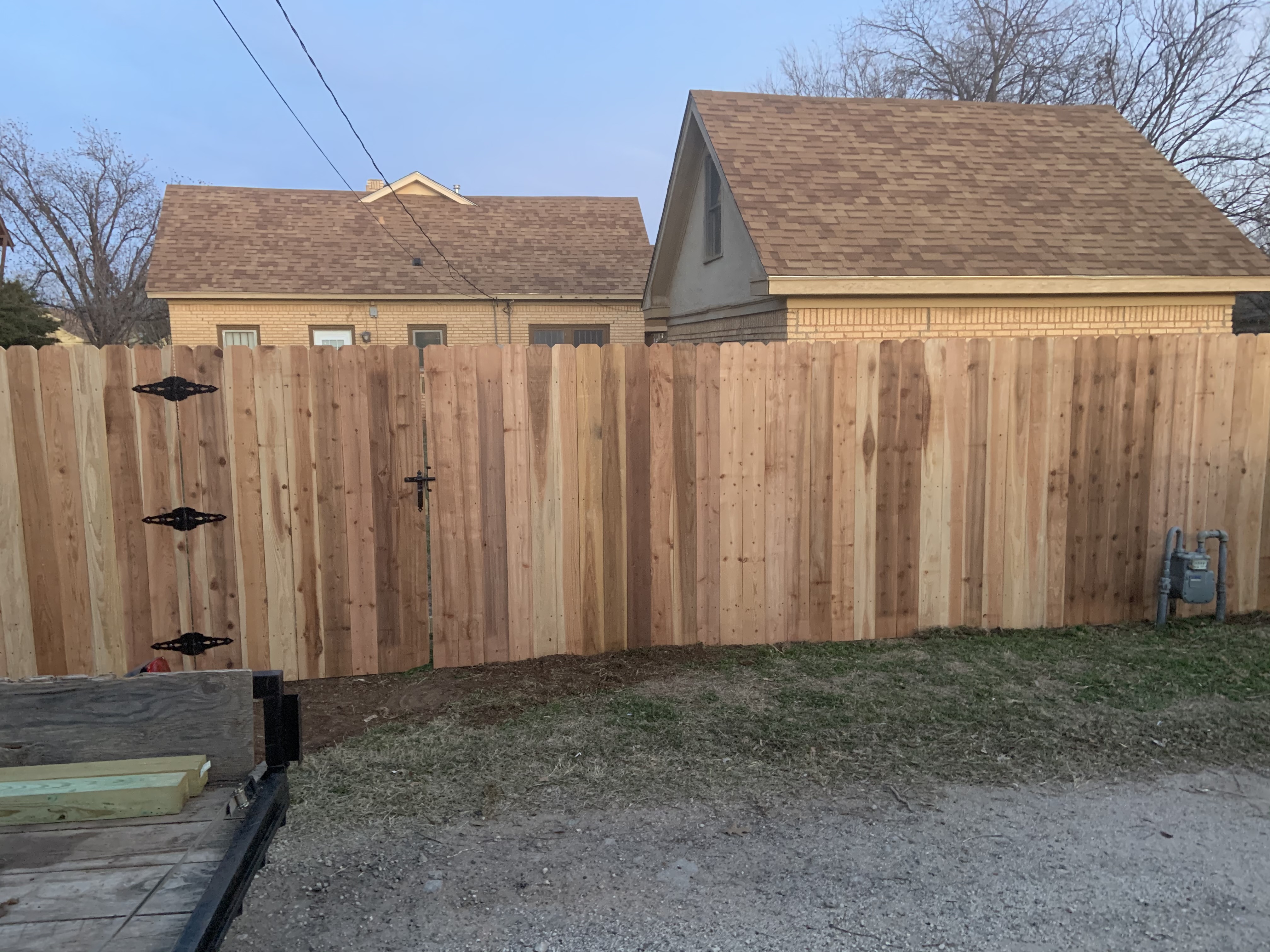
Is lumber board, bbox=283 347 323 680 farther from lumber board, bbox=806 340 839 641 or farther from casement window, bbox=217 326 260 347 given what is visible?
casement window, bbox=217 326 260 347

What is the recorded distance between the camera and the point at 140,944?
66.7 inches

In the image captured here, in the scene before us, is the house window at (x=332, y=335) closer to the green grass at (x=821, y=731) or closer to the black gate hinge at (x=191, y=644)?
the black gate hinge at (x=191, y=644)

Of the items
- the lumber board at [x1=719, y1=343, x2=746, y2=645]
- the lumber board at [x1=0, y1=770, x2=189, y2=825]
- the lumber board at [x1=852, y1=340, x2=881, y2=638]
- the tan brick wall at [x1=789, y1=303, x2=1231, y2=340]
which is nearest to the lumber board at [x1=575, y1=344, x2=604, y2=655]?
the lumber board at [x1=719, y1=343, x2=746, y2=645]

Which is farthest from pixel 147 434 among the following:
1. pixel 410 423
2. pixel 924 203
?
pixel 924 203

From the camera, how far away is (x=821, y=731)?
4.71 m

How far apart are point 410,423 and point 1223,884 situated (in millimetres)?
4436

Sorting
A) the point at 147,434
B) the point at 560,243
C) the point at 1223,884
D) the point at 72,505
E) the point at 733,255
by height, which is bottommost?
the point at 1223,884

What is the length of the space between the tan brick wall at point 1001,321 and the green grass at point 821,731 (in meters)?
5.33

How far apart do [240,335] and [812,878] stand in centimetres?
2015

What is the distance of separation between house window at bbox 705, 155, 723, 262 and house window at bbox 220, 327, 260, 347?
11.7m

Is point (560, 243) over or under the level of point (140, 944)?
over

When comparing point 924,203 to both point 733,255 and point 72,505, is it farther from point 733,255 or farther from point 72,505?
point 72,505

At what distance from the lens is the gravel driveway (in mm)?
3066

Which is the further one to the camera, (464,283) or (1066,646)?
(464,283)
